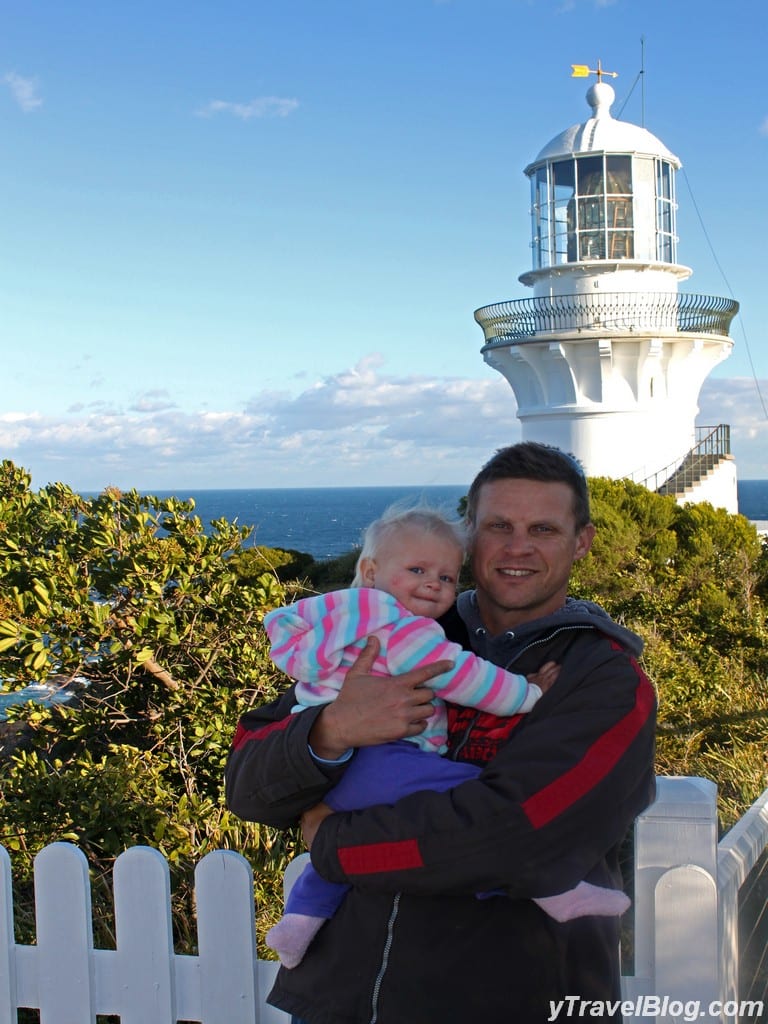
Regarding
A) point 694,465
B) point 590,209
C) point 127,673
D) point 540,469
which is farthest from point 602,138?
point 540,469

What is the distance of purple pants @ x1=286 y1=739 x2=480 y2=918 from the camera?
1752mm

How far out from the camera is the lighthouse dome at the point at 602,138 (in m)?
17.0

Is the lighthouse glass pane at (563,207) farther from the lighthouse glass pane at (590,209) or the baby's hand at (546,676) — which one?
the baby's hand at (546,676)

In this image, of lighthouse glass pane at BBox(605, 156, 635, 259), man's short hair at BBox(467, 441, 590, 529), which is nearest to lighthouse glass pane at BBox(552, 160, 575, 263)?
lighthouse glass pane at BBox(605, 156, 635, 259)

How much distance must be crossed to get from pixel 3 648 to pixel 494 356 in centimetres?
1584

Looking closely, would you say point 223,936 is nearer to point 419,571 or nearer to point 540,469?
point 419,571

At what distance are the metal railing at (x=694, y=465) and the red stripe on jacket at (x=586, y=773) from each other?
16.4 m

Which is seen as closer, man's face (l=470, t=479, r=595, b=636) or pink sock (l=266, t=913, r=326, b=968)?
pink sock (l=266, t=913, r=326, b=968)

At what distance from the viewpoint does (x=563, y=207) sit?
1748cm

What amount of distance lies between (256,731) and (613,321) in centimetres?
1630

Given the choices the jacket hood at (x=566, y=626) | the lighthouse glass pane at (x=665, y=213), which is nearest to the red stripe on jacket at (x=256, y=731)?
the jacket hood at (x=566, y=626)

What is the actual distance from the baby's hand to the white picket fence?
29cm

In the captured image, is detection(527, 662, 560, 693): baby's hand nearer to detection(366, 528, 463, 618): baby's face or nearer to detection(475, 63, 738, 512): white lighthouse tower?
detection(366, 528, 463, 618): baby's face

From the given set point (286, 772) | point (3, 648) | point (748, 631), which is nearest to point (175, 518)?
point (3, 648)
